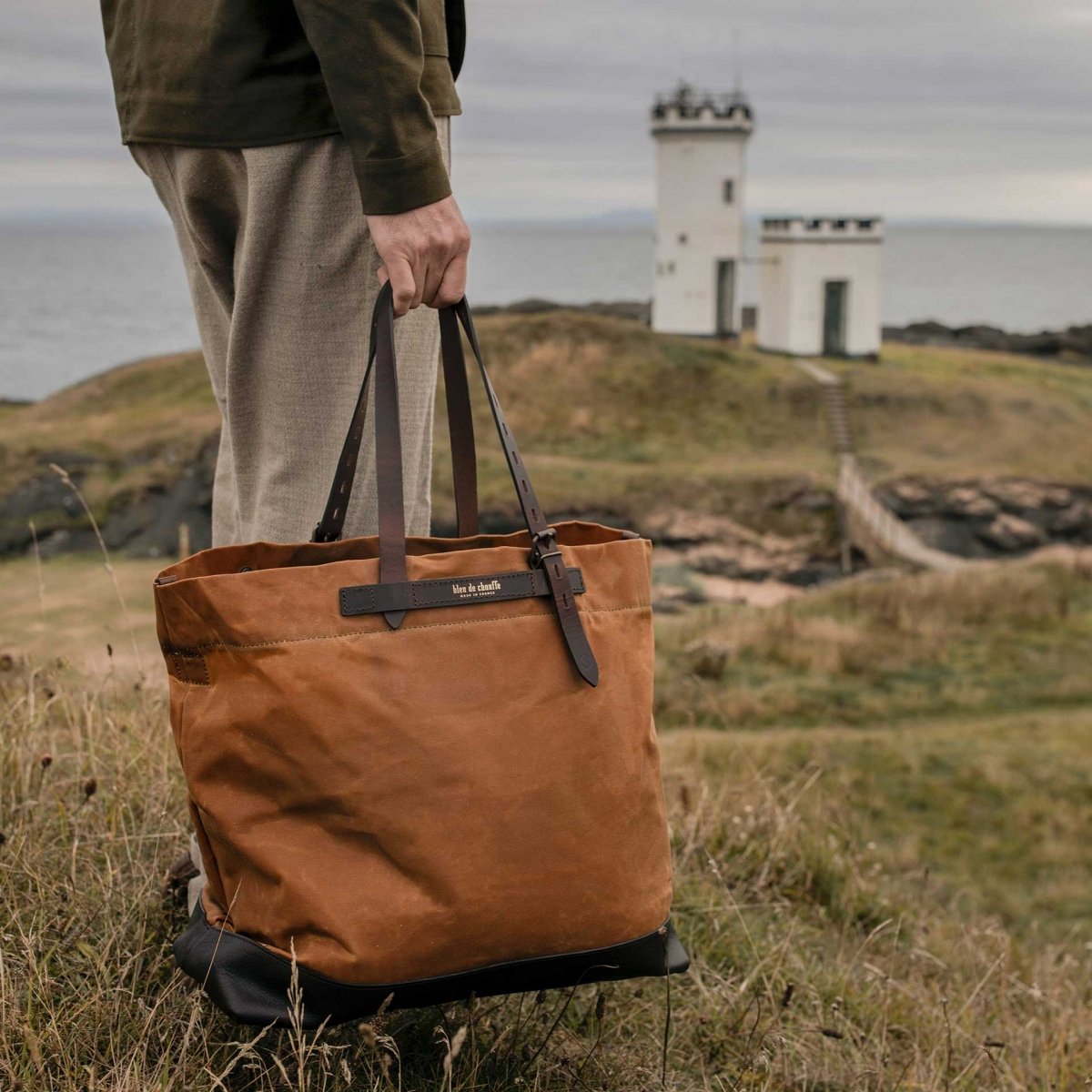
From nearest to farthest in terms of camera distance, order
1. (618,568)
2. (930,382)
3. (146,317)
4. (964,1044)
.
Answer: (618,568), (964,1044), (930,382), (146,317)

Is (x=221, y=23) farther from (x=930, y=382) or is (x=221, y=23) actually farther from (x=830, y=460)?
(x=930, y=382)

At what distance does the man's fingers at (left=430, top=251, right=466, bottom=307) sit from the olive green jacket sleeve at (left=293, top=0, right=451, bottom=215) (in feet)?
0.44

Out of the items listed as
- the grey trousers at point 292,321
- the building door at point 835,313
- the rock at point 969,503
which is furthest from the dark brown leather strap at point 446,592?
the building door at point 835,313

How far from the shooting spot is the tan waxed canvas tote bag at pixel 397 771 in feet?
5.94

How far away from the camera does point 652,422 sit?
29328mm

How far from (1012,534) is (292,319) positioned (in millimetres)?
25351

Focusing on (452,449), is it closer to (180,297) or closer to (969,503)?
(969,503)

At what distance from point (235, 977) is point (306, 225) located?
4.03 feet

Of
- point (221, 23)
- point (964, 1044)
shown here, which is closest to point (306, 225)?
point (221, 23)

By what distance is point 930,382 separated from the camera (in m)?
31.4

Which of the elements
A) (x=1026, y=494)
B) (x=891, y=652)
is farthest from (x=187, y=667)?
(x=1026, y=494)

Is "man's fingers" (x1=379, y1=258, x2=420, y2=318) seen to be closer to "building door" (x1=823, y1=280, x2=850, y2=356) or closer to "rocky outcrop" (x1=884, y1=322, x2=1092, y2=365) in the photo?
"building door" (x1=823, y1=280, x2=850, y2=356)

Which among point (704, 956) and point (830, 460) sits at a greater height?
point (704, 956)

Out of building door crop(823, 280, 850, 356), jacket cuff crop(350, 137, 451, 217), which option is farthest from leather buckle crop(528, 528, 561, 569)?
building door crop(823, 280, 850, 356)
